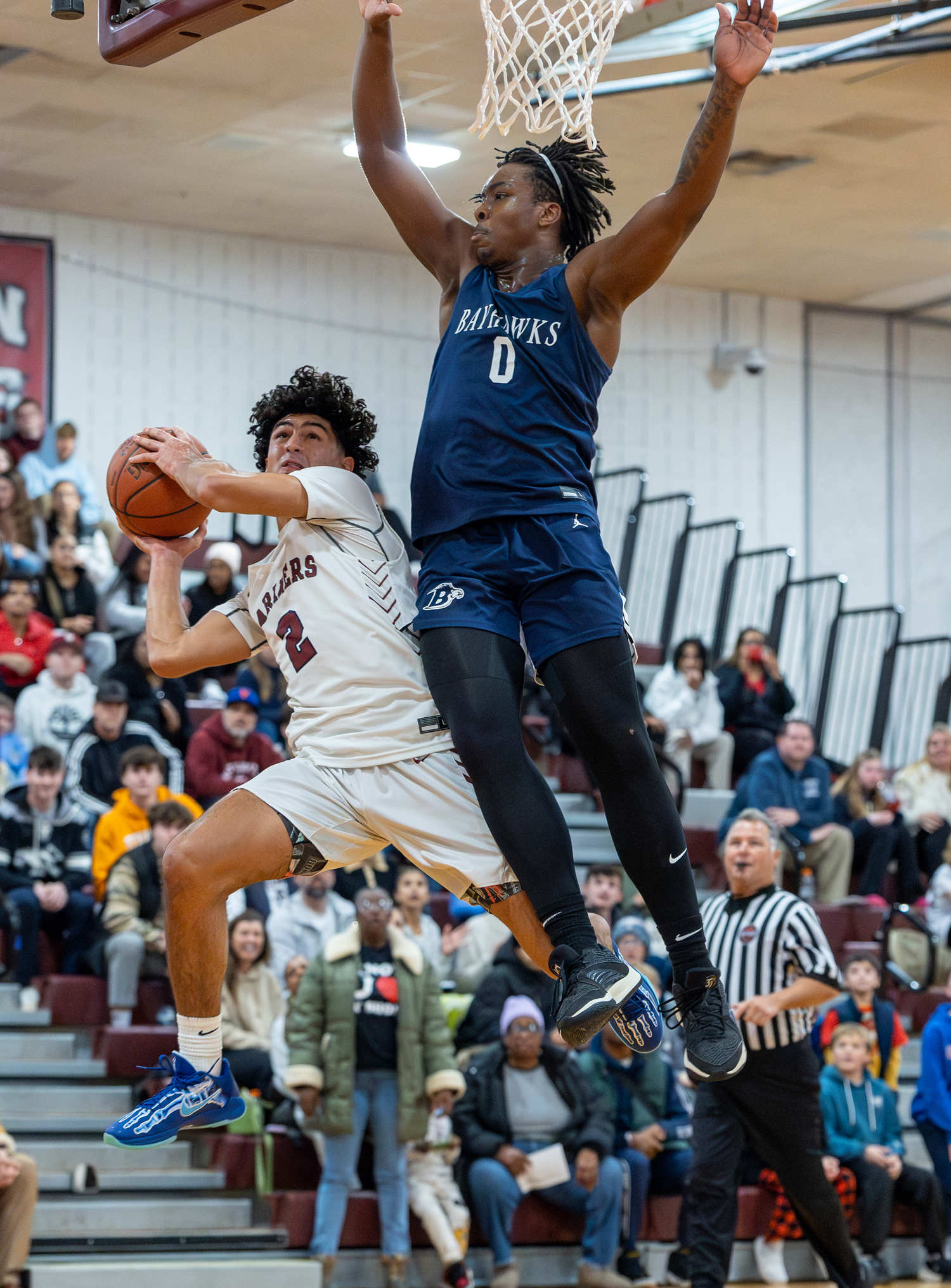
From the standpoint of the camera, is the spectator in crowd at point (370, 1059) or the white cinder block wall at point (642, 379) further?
the white cinder block wall at point (642, 379)

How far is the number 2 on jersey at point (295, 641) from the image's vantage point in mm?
4129

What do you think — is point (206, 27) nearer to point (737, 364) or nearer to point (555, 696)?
point (555, 696)

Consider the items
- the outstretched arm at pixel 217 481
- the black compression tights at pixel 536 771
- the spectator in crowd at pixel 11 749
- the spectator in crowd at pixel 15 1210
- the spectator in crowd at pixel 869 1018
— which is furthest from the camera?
the spectator in crowd at pixel 11 749

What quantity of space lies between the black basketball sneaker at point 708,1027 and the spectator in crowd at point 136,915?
16.6 feet

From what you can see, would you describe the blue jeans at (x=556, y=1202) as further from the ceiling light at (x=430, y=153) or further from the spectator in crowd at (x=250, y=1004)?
the ceiling light at (x=430, y=153)

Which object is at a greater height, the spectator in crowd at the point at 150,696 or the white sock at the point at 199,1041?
the spectator in crowd at the point at 150,696

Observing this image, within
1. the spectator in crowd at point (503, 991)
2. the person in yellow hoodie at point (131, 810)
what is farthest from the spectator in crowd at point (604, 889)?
the person in yellow hoodie at point (131, 810)

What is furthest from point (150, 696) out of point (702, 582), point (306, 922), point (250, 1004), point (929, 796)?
point (702, 582)

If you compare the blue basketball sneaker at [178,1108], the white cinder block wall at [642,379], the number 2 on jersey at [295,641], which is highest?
the white cinder block wall at [642,379]

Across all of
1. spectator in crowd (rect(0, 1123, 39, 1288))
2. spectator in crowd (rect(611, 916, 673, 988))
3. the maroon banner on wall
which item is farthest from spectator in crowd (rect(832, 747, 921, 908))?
the maroon banner on wall

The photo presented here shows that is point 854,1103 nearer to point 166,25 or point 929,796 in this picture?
point 929,796

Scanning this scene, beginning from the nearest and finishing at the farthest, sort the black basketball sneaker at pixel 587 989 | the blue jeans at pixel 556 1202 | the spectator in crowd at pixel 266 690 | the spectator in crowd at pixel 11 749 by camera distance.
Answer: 1. the black basketball sneaker at pixel 587 989
2. the blue jeans at pixel 556 1202
3. the spectator in crowd at pixel 11 749
4. the spectator in crowd at pixel 266 690

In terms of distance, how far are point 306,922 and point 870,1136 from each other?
3.06 m

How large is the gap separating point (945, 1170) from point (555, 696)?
21.0 feet
